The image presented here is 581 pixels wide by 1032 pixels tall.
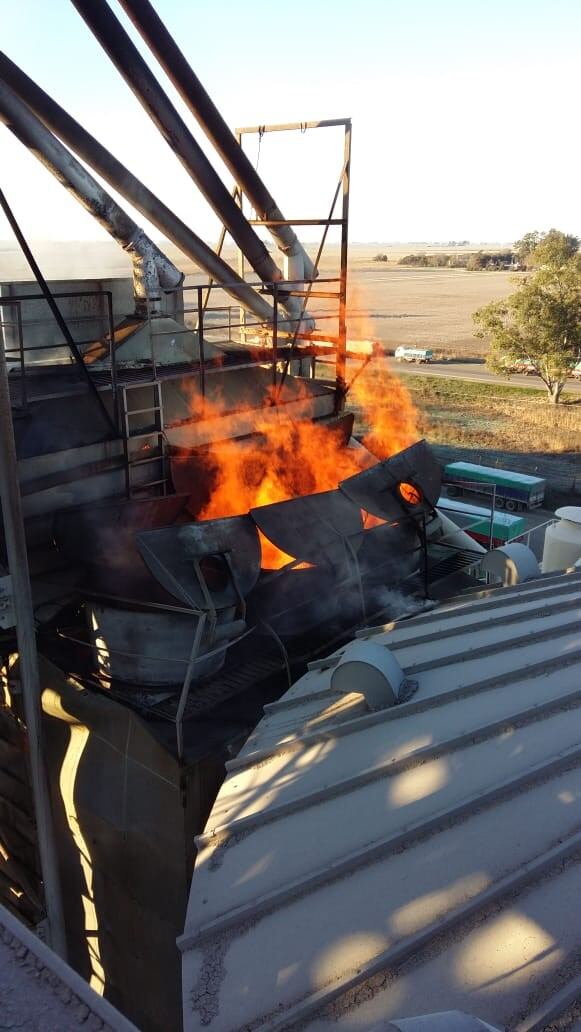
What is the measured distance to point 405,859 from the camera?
196 inches

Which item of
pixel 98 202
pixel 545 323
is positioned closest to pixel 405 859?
pixel 98 202

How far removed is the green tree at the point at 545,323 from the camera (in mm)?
43188

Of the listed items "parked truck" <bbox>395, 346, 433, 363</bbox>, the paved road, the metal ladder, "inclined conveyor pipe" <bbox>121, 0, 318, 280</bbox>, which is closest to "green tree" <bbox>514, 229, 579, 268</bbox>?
the paved road

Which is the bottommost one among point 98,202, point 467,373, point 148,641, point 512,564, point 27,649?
point 467,373

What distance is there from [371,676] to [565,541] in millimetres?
7063

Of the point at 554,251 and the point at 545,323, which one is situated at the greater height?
the point at 554,251

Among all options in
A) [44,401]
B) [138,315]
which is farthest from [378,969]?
A: [138,315]

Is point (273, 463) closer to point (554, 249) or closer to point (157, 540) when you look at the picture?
point (157, 540)

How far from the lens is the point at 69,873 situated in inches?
389

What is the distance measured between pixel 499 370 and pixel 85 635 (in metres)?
41.2

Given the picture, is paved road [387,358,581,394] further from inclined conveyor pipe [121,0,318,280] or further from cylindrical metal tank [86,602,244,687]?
cylindrical metal tank [86,602,244,687]

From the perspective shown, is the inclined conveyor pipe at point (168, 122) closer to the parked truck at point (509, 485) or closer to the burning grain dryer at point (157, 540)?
the burning grain dryer at point (157, 540)

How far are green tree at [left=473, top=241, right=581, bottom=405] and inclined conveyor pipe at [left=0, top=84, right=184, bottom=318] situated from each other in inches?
1358

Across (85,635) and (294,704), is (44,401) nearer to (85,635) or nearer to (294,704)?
(85,635)
